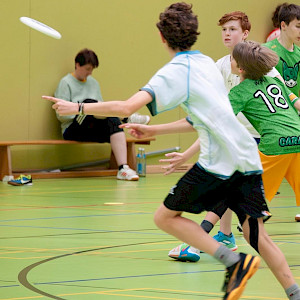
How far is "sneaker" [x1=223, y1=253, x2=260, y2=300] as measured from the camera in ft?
10.4

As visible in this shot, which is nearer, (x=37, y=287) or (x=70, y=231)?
(x=37, y=287)

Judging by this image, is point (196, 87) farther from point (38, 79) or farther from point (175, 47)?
point (38, 79)

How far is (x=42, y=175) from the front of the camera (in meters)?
10.9

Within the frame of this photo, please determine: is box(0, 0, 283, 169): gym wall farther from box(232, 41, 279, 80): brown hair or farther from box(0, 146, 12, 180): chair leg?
box(232, 41, 279, 80): brown hair

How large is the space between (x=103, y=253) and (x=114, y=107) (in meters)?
1.66

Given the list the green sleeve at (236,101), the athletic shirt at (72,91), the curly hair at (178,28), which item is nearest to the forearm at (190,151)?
the green sleeve at (236,101)

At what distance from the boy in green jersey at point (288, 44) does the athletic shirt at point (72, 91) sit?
5.09m

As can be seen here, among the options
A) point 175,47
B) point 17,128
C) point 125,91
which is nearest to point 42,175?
point 17,128

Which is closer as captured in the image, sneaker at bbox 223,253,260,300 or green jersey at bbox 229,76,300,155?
sneaker at bbox 223,253,260,300

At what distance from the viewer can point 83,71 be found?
11047 millimetres

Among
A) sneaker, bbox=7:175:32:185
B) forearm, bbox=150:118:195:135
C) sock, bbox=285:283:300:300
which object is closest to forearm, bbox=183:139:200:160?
forearm, bbox=150:118:195:135

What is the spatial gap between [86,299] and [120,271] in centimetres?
73

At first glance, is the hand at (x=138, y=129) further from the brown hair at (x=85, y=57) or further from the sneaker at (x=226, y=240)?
the brown hair at (x=85, y=57)

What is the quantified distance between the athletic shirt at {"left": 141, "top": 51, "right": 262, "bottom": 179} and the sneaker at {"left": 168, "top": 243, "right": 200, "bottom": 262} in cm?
123
